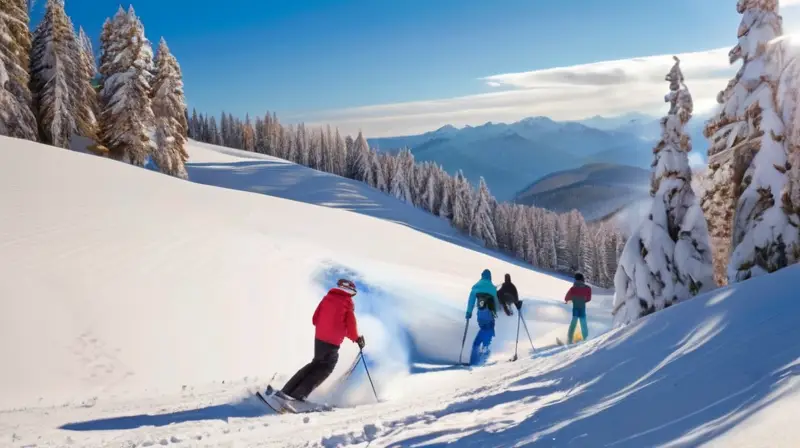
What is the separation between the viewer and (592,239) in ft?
276

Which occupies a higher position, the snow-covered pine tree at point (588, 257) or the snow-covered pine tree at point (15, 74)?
the snow-covered pine tree at point (15, 74)

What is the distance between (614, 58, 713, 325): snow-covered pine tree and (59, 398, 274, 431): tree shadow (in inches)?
374

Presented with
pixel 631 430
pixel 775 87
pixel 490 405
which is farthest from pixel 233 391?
pixel 775 87

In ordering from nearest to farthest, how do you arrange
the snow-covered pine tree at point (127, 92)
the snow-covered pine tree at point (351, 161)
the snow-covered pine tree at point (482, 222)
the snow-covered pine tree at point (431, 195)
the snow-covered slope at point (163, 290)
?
the snow-covered slope at point (163, 290) < the snow-covered pine tree at point (127, 92) < the snow-covered pine tree at point (482, 222) < the snow-covered pine tree at point (431, 195) < the snow-covered pine tree at point (351, 161)

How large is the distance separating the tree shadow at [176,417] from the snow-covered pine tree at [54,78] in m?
31.7

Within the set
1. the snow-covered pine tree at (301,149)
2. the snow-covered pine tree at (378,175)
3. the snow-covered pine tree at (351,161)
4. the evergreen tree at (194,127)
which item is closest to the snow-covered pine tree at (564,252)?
the snow-covered pine tree at (378,175)

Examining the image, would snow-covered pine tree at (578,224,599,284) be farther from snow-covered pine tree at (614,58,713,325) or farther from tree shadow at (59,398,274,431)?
tree shadow at (59,398,274,431)

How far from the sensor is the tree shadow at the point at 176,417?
539 centimetres

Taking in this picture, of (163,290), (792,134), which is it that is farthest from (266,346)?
(792,134)

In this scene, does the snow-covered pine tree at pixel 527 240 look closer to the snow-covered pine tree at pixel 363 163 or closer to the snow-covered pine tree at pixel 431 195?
the snow-covered pine tree at pixel 431 195

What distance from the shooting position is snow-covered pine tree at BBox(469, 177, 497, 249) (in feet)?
238

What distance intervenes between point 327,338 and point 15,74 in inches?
1190

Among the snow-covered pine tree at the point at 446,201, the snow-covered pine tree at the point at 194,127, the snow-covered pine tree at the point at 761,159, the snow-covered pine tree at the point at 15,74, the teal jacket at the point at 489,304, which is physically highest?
the snow-covered pine tree at the point at 194,127

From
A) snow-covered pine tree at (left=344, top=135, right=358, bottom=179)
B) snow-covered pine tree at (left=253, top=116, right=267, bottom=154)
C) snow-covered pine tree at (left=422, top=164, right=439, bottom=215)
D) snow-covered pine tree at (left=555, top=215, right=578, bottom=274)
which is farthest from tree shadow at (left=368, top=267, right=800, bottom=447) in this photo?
snow-covered pine tree at (left=253, top=116, right=267, bottom=154)
